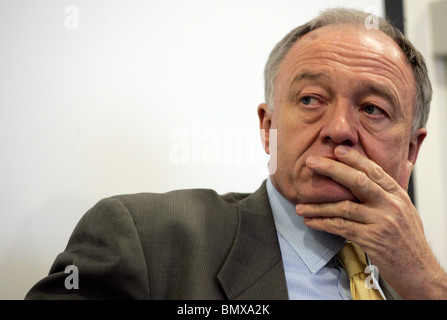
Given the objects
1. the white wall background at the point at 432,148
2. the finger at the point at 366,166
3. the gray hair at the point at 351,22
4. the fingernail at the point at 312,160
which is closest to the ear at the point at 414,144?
the gray hair at the point at 351,22

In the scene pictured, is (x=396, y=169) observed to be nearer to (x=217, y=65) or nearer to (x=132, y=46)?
(x=217, y=65)

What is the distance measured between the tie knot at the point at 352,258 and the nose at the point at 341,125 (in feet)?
0.97

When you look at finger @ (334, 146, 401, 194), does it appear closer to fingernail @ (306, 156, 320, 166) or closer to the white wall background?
fingernail @ (306, 156, 320, 166)

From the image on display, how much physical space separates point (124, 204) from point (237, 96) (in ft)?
2.33

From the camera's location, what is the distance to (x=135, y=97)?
1.60 meters

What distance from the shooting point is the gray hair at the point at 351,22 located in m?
1.53

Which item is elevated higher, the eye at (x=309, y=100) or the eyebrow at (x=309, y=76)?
the eyebrow at (x=309, y=76)

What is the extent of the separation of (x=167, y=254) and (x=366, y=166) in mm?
551

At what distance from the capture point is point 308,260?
133 cm

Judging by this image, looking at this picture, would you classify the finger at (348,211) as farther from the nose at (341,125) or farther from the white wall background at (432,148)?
the white wall background at (432,148)

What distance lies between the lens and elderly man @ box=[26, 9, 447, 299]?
1.18m

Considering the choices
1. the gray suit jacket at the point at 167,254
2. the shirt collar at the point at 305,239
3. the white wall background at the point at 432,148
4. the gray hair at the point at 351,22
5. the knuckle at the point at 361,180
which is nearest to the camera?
the gray suit jacket at the point at 167,254

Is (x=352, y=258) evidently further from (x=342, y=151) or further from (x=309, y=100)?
(x=309, y=100)
